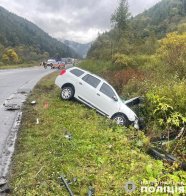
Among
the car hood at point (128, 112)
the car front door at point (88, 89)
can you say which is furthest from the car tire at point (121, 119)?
the car front door at point (88, 89)

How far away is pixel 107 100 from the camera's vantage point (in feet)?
51.1

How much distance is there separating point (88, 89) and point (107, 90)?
945 mm

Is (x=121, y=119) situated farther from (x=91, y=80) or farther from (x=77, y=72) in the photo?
(x=77, y=72)

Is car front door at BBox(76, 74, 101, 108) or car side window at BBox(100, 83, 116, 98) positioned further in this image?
car front door at BBox(76, 74, 101, 108)

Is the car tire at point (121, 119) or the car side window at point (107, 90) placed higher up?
the car side window at point (107, 90)

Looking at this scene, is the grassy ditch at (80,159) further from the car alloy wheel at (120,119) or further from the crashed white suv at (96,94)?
the crashed white suv at (96,94)

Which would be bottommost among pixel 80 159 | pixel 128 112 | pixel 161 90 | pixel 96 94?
pixel 80 159

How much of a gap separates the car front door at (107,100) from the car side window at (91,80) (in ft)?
1.21

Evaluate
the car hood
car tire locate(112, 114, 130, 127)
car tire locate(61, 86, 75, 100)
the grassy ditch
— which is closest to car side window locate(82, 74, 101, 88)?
car tire locate(61, 86, 75, 100)

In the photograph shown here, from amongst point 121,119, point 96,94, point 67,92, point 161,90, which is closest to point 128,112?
point 121,119

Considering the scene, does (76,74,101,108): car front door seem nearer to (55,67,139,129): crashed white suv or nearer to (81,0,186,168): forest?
(55,67,139,129): crashed white suv

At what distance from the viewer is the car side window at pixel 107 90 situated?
15763 millimetres

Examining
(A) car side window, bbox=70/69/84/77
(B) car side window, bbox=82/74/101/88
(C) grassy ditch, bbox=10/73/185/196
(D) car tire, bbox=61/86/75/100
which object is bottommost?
(C) grassy ditch, bbox=10/73/185/196

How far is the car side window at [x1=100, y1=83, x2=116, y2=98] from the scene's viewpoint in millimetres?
15763
